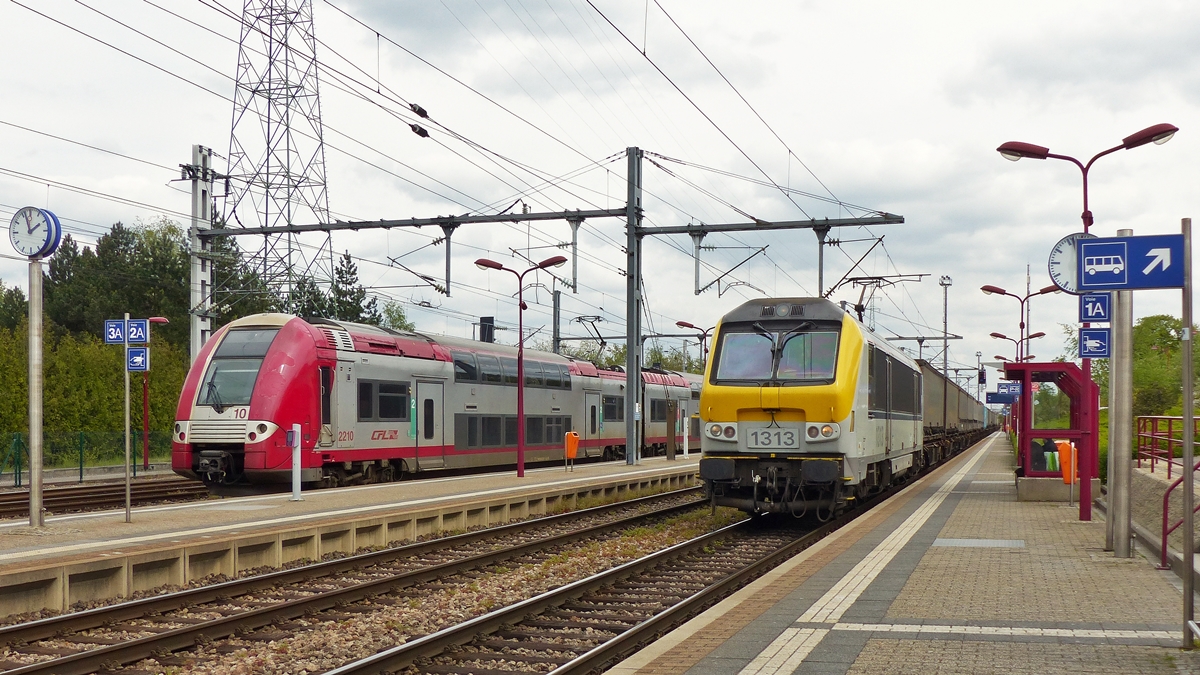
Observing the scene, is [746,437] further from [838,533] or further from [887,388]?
[887,388]

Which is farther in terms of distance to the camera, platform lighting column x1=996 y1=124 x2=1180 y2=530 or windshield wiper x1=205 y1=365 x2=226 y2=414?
windshield wiper x1=205 y1=365 x2=226 y2=414

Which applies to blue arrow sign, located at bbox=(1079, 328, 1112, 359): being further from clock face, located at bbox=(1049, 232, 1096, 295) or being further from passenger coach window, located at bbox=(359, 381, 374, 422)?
passenger coach window, located at bbox=(359, 381, 374, 422)

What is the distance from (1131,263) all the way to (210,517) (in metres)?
12.3

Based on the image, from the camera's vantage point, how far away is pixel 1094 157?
16281 mm

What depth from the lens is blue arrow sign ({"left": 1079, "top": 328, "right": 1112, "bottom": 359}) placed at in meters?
15.1

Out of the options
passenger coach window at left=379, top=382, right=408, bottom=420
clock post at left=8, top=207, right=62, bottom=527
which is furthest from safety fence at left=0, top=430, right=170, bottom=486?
clock post at left=8, top=207, right=62, bottom=527

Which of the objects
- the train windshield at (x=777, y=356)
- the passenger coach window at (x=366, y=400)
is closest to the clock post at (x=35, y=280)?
the passenger coach window at (x=366, y=400)

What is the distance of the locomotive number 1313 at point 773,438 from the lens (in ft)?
52.5

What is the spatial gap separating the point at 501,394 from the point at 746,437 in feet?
44.6

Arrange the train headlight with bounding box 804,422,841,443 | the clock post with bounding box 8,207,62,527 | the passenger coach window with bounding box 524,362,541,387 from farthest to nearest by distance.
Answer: the passenger coach window with bounding box 524,362,541,387, the train headlight with bounding box 804,422,841,443, the clock post with bounding box 8,207,62,527

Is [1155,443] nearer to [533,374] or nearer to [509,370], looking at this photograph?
[509,370]

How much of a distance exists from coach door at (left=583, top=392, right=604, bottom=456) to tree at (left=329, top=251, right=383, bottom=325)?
27931 mm

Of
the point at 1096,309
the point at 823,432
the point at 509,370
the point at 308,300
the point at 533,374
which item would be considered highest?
the point at 308,300

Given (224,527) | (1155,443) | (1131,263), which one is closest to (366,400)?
(224,527)
